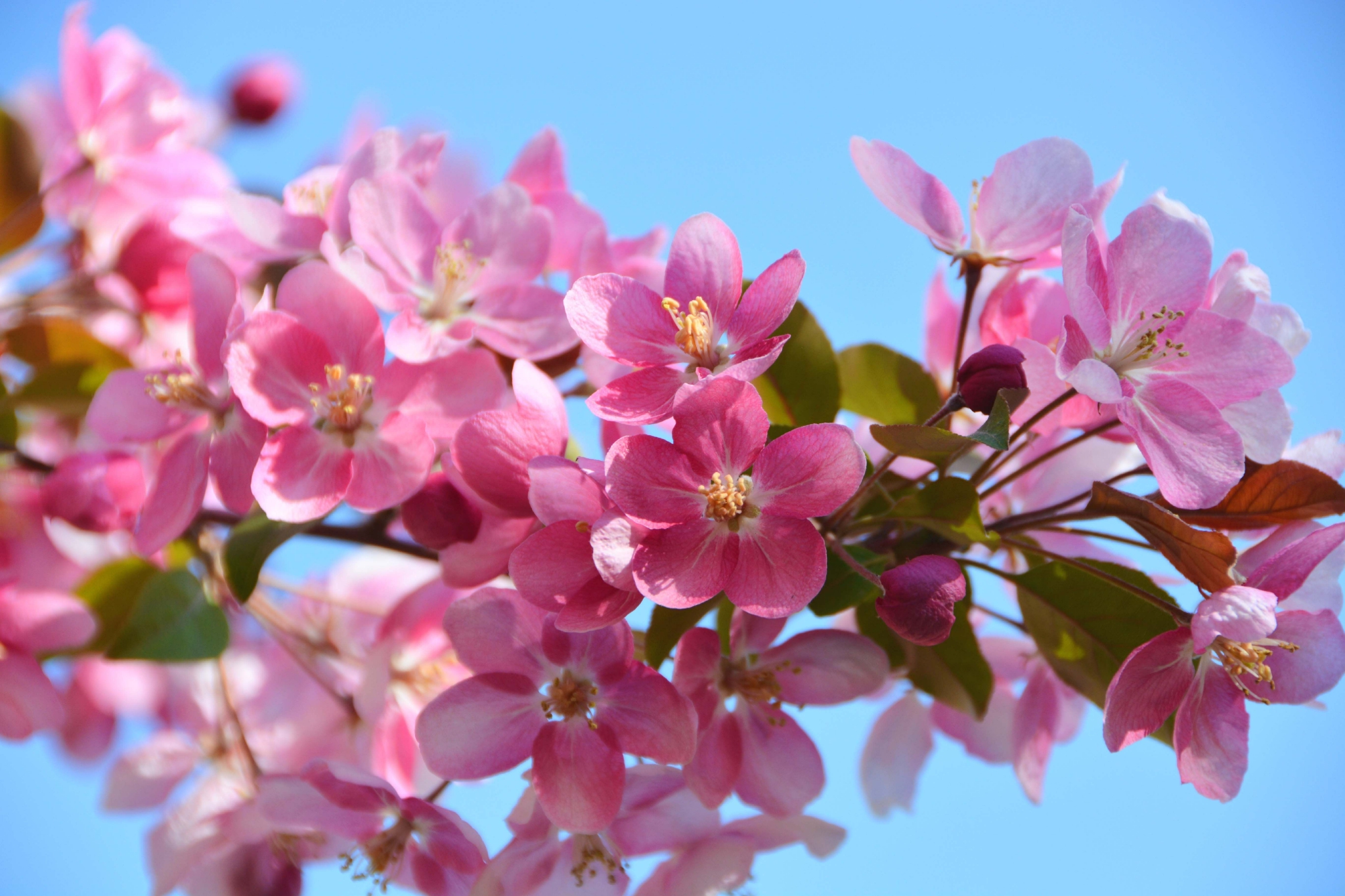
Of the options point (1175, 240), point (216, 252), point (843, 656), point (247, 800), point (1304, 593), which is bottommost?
point (247, 800)

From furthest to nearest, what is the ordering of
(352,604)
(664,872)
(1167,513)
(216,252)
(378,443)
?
(352,604) < (216,252) < (664,872) < (378,443) < (1167,513)

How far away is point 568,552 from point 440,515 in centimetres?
17

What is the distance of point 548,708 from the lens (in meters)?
0.84

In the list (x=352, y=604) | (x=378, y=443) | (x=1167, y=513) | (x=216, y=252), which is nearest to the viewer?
(x=1167, y=513)

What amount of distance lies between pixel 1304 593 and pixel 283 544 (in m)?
0.97

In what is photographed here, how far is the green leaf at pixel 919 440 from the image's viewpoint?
740 mm

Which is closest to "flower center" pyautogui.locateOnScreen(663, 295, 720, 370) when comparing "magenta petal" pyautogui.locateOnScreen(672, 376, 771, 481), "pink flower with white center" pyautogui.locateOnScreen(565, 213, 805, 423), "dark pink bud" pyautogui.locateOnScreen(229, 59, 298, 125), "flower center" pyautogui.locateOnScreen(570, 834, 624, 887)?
"pink flower with white center" pyautogui.locateOnScreen(565, 213, 805, 423)

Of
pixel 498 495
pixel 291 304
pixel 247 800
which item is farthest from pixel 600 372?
pixel 247 800

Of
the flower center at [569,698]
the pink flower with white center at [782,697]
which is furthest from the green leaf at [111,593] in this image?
the pink flower with white center at [782,697]

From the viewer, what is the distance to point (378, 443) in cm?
88

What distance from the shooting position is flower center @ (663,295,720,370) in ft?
2.72

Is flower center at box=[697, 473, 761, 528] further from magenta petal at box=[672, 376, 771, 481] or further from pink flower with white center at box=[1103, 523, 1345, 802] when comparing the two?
pink flower with white center at box=[1103, 523, 1345, 802]

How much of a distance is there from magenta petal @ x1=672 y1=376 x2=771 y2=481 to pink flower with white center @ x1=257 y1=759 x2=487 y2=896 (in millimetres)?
435

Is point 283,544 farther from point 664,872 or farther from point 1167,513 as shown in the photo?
point 1167,513
